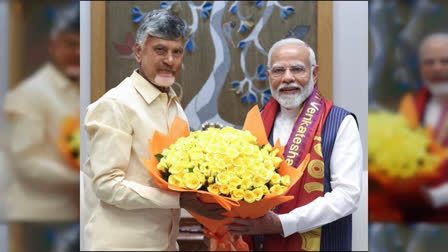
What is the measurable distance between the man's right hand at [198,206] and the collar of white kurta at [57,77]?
1154mm

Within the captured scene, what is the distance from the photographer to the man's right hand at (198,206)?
1859 mm

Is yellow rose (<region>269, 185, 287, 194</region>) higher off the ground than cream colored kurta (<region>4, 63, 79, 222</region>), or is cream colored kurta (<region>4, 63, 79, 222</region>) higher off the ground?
cream colored kurta (<region>4, 63, 79, 222</region>)

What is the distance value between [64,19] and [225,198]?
118 cm

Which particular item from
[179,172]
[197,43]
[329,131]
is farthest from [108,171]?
[197,43]

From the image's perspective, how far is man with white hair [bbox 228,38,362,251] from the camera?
219 centimetres

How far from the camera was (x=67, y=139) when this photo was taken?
30.0 inches

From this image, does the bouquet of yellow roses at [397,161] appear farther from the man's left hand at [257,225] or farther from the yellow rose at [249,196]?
the man's left hand at [257,225]

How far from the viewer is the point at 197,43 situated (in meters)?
3.44

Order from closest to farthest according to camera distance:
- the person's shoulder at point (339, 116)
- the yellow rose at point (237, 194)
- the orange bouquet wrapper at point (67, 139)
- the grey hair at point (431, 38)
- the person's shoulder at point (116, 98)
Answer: the grey hair at point (431, 38) < the orange bouquet wrapper at point (67, 139) < the yellow rose at point (237, 194) < the person's shoulder at point (116, 98) < the person's shoulder at point (339, 116)

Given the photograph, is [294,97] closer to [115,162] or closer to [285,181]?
[285,181]

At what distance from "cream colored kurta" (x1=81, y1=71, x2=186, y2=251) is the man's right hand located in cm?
3

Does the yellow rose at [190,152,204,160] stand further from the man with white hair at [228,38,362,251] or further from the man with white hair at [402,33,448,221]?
the man with white hair at [402,33,448,221]

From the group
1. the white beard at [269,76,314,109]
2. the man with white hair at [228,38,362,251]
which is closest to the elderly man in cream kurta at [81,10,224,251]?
the man with white hair at [228,38,362,251]

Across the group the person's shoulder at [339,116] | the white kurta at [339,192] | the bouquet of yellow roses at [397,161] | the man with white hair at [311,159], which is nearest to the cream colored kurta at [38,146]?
the bouquet of yellow roses at [397,161]
